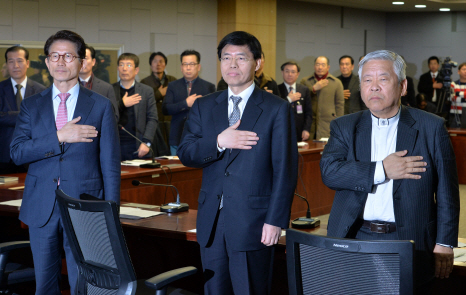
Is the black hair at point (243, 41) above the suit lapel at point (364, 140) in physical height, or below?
above

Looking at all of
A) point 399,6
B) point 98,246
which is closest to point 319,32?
point 399,6

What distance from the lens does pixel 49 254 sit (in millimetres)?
2410

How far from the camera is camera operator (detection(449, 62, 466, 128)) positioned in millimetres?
8680

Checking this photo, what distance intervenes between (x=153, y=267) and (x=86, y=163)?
2.67ft

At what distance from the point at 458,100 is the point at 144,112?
5659 mm

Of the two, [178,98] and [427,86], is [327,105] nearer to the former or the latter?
[178,98]

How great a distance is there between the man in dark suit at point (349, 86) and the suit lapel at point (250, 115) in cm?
571

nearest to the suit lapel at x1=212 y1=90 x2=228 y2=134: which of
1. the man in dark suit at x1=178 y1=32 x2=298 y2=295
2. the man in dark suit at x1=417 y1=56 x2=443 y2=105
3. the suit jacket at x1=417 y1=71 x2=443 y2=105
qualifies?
the man in dark suit at x1=178 y1=32 x2=298 y2=295

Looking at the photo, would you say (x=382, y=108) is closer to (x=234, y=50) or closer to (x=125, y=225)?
(x=234, y=50)

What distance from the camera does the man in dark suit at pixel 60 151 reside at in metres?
2.41

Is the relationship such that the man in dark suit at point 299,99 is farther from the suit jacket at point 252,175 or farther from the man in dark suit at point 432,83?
the suit jacket at point 252,175

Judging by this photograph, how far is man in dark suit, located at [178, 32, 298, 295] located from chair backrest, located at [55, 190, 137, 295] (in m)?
0.42

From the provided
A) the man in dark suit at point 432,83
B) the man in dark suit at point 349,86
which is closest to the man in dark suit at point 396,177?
the man in dark suit at point 349,86

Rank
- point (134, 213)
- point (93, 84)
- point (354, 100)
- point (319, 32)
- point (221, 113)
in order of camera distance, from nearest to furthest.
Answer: point (221, 113)
point (134, 213)
point (93, 84)
point (354, 100)
point (319, 32)
